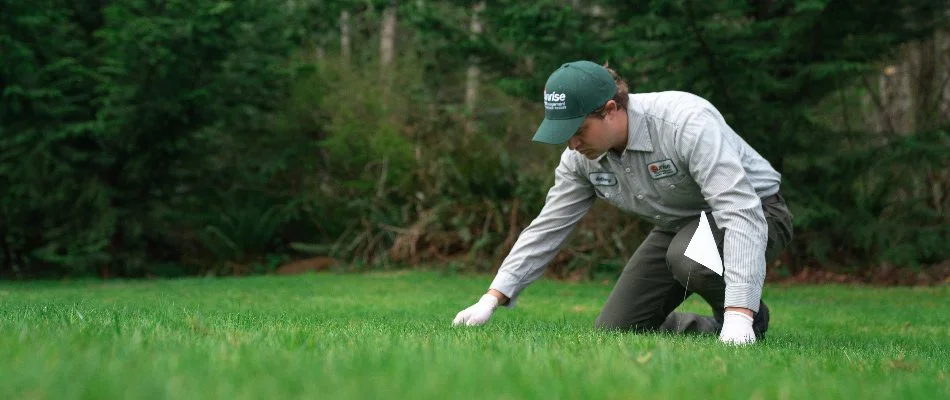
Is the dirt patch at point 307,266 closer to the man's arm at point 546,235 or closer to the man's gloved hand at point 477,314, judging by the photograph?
the man's arm at point 546,235

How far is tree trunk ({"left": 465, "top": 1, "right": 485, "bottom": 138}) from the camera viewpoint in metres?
13.1

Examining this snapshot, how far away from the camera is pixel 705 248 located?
5531mm

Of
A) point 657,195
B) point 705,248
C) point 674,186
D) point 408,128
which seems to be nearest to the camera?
point 705,248

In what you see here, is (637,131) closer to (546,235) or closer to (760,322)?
(546,235)

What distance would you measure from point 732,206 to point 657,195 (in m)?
0.73

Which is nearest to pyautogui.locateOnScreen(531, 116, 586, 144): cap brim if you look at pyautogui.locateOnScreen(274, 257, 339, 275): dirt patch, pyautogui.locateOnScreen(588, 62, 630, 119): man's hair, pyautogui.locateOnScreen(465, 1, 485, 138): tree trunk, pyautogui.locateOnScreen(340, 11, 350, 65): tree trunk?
pyautogui.locateOnScreen(588, 62, 630, 119): man's hair

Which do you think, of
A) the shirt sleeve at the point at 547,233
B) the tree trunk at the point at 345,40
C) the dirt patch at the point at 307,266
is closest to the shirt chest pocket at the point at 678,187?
the shirt sleeve at the point at 547,233

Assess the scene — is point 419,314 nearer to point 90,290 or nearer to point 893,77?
point 90,290

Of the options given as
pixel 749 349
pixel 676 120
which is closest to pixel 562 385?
pixel 749 349

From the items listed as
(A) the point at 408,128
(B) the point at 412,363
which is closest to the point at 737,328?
(B) the point at 412,363

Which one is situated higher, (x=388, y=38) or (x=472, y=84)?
(x=388, y=38)

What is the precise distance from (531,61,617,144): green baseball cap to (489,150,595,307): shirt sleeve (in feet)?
2.44

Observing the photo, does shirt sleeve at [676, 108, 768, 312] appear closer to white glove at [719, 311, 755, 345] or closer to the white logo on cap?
white glove at [719, 311, 755, 345]

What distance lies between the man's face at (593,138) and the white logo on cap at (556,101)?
0.17 meters
